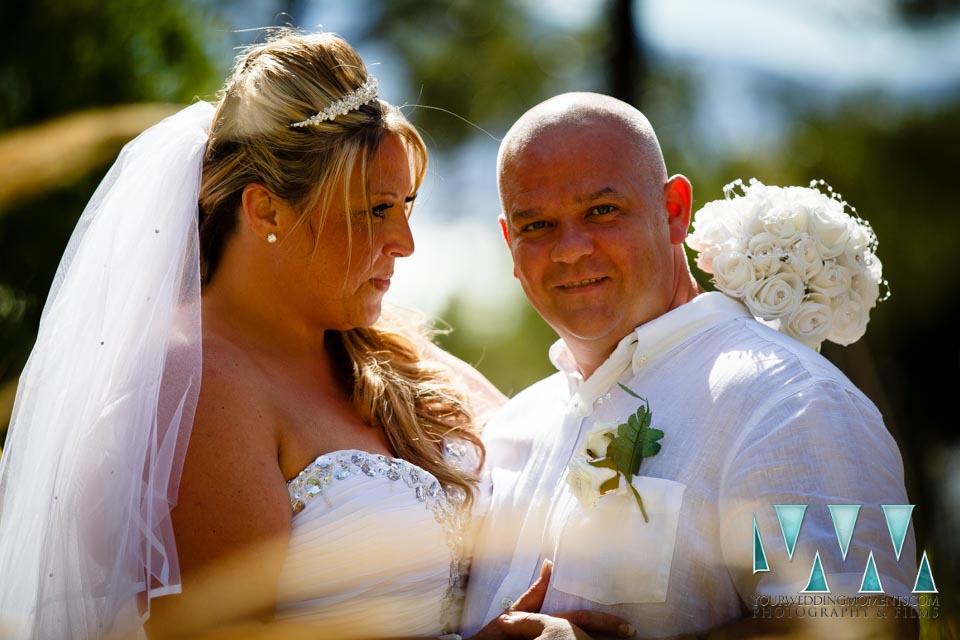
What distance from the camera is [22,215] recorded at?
4.29 meters

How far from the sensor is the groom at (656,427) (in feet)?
9.41

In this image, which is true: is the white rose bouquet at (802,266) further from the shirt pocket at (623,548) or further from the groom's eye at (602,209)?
the shirt pocket at (623,548)

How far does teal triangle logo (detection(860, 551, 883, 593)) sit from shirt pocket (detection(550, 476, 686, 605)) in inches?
21.2

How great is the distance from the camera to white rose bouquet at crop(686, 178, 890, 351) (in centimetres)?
338

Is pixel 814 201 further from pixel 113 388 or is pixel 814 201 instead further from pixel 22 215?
pixel 22 215

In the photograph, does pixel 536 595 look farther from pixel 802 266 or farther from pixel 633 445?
pixel 802 266

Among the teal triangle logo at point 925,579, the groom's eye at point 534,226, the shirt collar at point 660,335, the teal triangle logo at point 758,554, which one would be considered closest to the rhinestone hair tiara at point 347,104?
the groom's eye at point 534,226

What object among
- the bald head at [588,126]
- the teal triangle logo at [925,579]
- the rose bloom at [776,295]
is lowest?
the teal triangle logo at [925,579]

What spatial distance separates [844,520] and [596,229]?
127 cm

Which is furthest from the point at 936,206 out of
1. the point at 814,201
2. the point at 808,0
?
the point at 814,201

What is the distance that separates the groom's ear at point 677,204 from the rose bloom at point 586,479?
962mm

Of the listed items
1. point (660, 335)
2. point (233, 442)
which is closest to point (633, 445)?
point (660, 335)

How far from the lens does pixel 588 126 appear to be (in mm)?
3543

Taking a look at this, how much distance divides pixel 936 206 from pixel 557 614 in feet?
13.8
